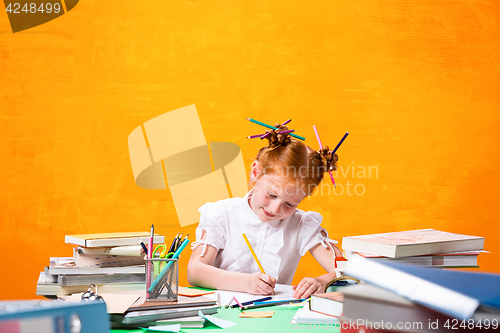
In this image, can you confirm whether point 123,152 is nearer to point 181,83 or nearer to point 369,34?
point 181,83

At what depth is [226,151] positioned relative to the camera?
2275 millimetres

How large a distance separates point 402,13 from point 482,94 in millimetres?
625

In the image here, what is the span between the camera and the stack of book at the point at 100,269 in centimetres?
100

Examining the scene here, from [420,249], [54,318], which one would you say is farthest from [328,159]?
[54,318]

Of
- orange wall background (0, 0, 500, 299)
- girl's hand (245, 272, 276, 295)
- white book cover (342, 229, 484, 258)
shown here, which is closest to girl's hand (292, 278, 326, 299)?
girl's hand (245, 272, 276, 295)

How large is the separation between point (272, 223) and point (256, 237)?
82 millimetres

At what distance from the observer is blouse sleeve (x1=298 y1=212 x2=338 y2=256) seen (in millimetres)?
1592

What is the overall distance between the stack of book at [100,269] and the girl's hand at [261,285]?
0.92 feet

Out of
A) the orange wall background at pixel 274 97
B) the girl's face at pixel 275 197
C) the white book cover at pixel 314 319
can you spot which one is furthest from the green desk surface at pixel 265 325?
the orange wall background at pixel 274 97

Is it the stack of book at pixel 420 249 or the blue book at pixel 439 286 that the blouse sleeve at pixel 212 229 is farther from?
the blue book at pixel 439 286

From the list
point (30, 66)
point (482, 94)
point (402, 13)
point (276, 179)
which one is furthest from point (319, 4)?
point (30, 66)

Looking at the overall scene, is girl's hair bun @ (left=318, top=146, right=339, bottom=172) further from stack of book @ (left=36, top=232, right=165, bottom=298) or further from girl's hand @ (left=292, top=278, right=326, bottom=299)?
stack of book @ (left=36, top=232, right=165, bottom=298)

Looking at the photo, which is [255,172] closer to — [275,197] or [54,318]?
[275,197]

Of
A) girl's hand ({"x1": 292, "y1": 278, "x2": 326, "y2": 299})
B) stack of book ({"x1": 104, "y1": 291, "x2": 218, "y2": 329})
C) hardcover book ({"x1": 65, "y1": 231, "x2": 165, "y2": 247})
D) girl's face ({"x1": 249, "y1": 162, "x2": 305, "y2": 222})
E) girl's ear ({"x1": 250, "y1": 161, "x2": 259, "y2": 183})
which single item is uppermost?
girl's ear ({"x1": 250, "y1": 161, "x2": 259, "y2": 183})
